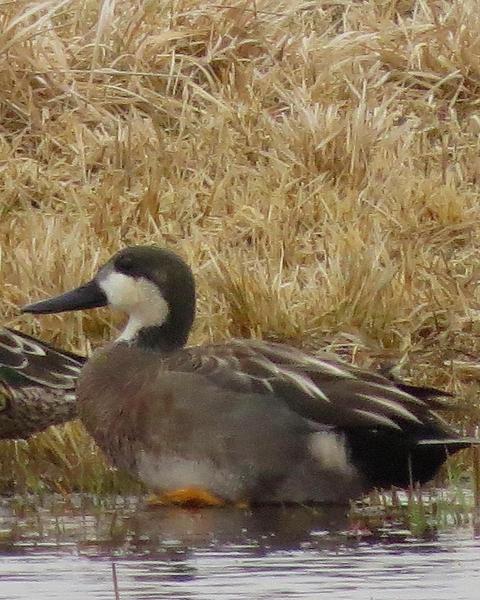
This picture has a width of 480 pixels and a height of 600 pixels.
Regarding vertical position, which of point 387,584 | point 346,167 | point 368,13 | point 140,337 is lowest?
point 387,584

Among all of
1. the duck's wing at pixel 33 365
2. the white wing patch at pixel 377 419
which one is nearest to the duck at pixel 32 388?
the duck's wing at pixel 33 365

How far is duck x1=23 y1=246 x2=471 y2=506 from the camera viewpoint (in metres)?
6.00

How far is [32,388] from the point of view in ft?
22.5

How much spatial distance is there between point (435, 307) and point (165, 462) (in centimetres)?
215

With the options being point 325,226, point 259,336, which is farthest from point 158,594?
point 325,226

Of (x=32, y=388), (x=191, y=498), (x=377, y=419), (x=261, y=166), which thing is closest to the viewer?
(x=377, y=419)

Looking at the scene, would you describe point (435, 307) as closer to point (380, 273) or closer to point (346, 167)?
point (380, 273)

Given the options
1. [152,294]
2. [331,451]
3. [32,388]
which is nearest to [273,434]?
[331,451]

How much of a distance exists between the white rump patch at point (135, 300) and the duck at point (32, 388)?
313mm

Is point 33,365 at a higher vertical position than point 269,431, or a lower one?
higher

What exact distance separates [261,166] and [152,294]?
9.63 feet

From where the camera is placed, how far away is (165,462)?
6008mm

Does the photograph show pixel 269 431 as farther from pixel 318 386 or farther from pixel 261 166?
pixel 261 166

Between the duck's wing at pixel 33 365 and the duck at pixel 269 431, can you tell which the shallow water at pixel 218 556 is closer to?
the duck at pixel 269 431
